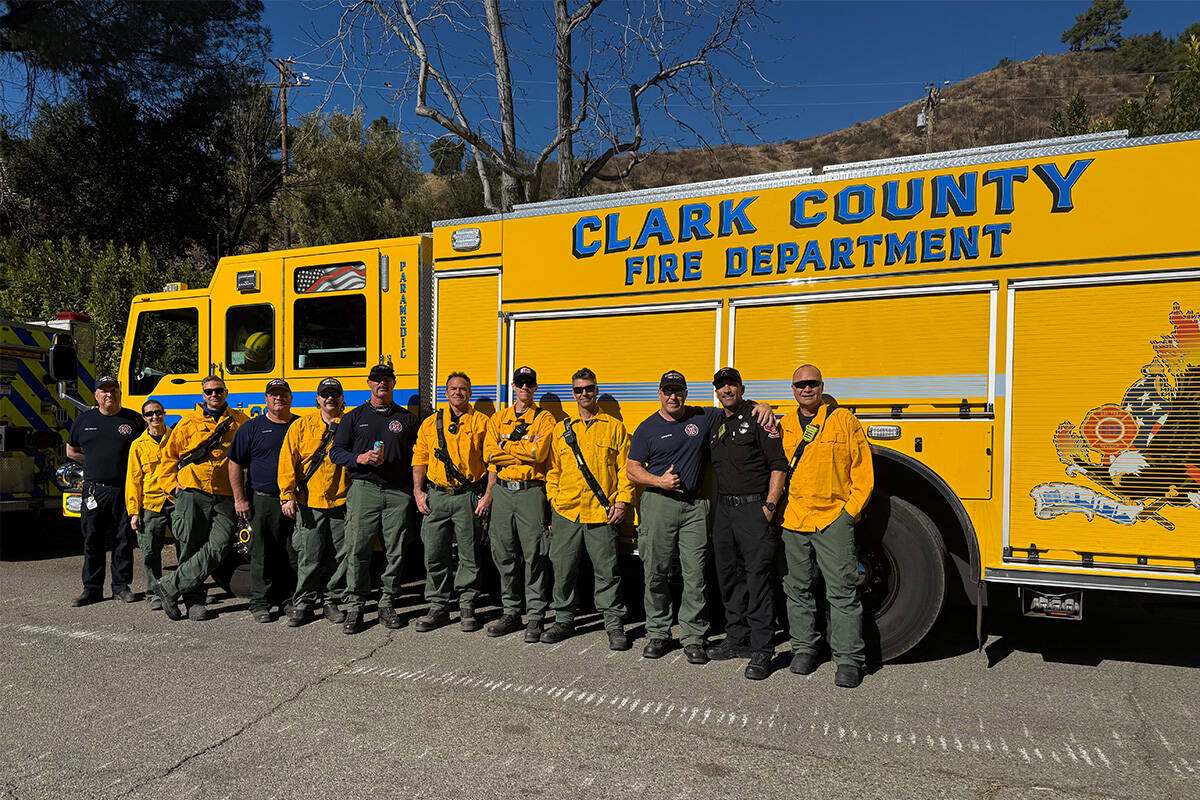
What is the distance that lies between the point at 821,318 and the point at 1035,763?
8.54 feet

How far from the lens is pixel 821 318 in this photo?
16.1 feet

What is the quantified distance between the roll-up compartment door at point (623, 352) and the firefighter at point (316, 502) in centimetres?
148

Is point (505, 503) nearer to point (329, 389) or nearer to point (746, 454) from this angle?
point (329, 389)

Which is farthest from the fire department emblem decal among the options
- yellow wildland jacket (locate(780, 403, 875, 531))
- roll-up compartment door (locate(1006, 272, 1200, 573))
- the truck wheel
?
yellow wildland jacket (locate(780, 403, 875, 531))

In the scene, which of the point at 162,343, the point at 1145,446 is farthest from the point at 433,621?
the point at 1145,446

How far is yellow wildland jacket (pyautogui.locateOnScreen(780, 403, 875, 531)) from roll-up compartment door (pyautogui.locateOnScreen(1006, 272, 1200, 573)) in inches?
33.3

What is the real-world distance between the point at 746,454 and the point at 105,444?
16.9ft

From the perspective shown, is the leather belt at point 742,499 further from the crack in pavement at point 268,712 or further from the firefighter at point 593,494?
the crack in pavement at point 268,712

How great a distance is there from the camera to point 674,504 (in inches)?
193

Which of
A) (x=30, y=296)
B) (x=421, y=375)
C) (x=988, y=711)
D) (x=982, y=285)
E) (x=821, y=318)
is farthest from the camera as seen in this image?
(x=30, y=296)

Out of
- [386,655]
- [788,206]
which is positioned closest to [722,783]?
[386,655]

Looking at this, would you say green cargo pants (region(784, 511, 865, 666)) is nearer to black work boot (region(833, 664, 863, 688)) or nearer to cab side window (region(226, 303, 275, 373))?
black work boot (region(833, 664, 863, 688))

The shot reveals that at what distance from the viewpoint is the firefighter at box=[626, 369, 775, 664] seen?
485 centimetres

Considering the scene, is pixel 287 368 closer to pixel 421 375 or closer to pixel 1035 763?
pixel 421 375
